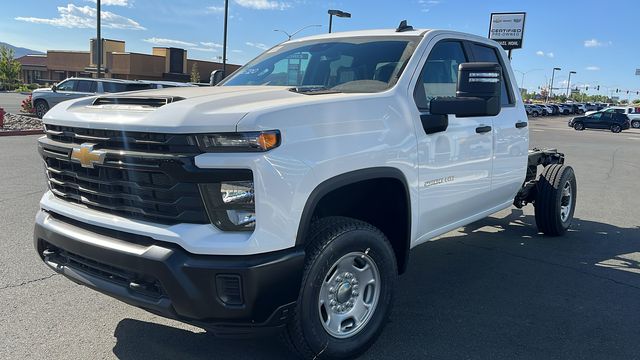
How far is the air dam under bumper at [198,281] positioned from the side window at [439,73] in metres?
1.64

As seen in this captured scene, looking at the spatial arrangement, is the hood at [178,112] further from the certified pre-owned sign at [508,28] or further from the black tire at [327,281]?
the certified pre-owned sign at [508,28]

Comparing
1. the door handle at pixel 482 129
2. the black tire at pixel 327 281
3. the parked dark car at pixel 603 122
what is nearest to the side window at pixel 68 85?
the door handle at pixel 482 129

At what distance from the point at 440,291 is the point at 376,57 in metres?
2.02

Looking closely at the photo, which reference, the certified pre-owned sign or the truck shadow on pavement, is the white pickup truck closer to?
the truck shadow on pavement

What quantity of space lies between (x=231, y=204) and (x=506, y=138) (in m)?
3.08

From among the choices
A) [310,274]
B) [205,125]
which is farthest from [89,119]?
[310,274]

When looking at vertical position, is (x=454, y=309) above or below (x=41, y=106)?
below

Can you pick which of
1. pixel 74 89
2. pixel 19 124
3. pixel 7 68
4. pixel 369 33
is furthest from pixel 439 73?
pixel 7 68

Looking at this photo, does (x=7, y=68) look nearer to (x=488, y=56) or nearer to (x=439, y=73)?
(x=488, y=56)

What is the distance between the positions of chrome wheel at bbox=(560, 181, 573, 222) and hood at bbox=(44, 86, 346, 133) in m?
4.53

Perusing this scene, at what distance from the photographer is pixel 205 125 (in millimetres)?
2578

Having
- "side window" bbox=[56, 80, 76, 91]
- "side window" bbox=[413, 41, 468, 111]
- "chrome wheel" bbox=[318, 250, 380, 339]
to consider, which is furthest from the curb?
"chrome wheel" bbox=[318, 250, 380, 339]

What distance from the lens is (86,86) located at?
68.9 ft

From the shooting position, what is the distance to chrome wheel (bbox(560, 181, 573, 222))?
657cm
